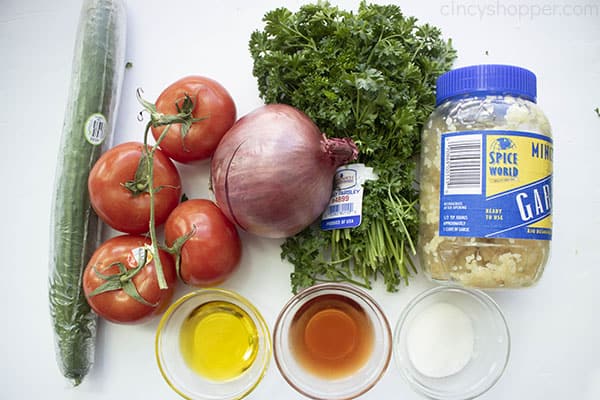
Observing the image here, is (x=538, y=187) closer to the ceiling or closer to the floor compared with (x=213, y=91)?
closer to the floor

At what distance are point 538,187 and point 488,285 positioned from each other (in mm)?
193

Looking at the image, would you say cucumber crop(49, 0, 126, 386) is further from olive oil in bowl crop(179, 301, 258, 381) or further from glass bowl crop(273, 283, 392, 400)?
glass bowl crop(273, 283, 392, 400)

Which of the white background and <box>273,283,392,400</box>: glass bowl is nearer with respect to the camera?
<box>273,283,392,400</box>: glass bowl

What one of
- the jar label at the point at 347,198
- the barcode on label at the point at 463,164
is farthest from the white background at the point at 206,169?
the barcode on label at the point at 463,164

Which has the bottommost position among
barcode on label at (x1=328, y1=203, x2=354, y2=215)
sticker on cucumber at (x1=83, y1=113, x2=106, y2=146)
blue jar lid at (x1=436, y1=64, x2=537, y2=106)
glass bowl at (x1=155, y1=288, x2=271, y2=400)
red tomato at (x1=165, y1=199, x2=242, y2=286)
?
glass bowl at (x1=155, y1=288, x2=271, y2=400)

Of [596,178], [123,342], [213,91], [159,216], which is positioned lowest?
[123,342]

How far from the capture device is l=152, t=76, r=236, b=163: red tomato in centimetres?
91

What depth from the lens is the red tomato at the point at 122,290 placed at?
35.3 inches

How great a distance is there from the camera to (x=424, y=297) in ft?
3.00

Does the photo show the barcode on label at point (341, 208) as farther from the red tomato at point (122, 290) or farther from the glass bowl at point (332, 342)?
the red tomato at point (122, 290)

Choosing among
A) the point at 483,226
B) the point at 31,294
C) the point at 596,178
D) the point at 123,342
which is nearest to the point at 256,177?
the point at 483,226

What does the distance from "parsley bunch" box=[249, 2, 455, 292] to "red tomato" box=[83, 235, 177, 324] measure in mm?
269

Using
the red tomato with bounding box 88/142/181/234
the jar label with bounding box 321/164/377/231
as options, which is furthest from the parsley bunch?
the red tomato with bounding box 88/142/181/234

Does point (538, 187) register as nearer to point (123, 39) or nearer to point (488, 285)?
point (488, 285)
